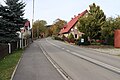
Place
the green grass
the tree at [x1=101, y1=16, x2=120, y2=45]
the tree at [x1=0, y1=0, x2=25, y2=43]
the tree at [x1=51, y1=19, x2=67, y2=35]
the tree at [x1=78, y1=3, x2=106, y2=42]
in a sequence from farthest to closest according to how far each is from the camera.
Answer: the tree at [x1=51, y1=19, x2=67, y2=35]
the tree at [x1=78, y1=3, x2=106, y2=42]
the tree at [x1=101, y1=16, x2=120, y2=45]
the tree at [x1=0, y1=0, x2=25, y2=43]
the green grass

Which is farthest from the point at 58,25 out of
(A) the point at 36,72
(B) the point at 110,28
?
(A) the point at 36,72

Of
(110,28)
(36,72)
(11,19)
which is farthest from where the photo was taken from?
(110,28)

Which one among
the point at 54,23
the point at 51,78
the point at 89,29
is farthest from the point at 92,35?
the point at 54,23

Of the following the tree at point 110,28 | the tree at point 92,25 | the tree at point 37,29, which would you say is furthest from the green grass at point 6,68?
the tree at point 37,29

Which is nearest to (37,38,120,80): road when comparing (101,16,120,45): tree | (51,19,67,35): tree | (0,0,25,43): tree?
(0,0,25,43): tree

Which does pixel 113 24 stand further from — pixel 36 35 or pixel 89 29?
pixel 36 35

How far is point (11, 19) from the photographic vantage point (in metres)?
36.0

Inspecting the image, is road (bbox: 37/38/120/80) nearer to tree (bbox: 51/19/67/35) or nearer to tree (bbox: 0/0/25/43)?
tree (bbox: 0/0/25/43)

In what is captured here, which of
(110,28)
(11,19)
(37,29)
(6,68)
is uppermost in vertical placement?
(11,19)

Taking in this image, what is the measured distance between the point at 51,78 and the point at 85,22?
1539 inches

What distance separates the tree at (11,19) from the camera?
32425mm

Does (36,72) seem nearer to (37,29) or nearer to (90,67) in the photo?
(90,67)

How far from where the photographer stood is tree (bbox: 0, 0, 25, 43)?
1277 inches

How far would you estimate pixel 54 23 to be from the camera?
134 metres
